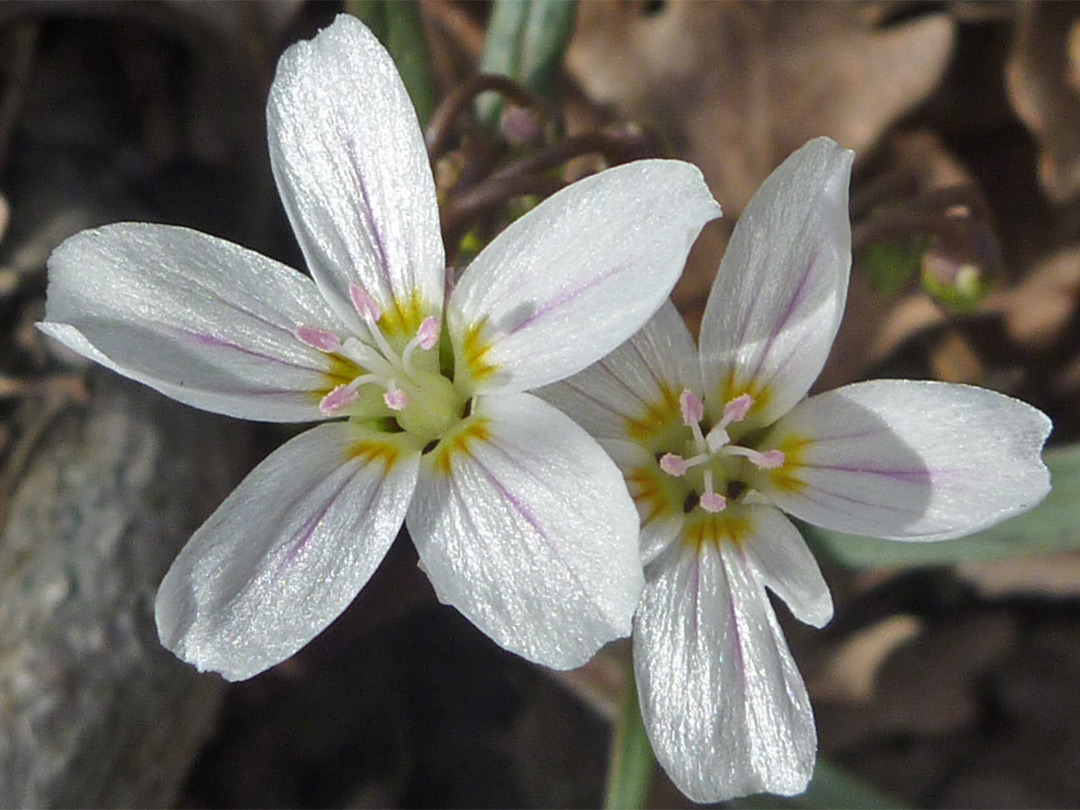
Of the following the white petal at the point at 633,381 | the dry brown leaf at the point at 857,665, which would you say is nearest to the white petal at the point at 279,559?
the white petal at the point at 633,381

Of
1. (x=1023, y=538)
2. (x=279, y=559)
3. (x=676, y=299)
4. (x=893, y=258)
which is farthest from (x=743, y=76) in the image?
(x=279, y=559)

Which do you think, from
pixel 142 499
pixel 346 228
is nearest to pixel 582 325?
pixel 346 228

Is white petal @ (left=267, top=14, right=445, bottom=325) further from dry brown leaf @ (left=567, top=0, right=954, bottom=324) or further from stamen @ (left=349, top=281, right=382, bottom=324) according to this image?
dry brown leaf @ (left=567, top=0, right=954, bottom=324)

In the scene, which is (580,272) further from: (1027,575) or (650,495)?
(1027,575)

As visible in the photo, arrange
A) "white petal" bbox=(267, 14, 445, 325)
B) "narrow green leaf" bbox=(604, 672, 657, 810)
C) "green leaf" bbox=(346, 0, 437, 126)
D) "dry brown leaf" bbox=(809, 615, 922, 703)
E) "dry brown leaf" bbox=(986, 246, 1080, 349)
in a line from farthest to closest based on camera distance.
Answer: "dry brown leaf" bbox=(986, 246, 1080, 349) < "dry brown leaf" bbox=(809, 615, 922, 703) < "green leaf" bbox=(346, 0, 437, 126) < "narrow green leaf" bbox=(604, 672, 657, 810) < "white petal" bbox=(267, 14, 445, 325)

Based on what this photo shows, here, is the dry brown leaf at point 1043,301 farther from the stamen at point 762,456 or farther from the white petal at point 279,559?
the white petal at point 279,559

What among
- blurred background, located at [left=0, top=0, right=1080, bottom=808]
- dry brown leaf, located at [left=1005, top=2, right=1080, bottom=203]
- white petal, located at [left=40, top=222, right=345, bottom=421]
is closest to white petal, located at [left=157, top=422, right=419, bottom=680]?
white petal, located at [left=40, top=222, right=345, bottom=421]
